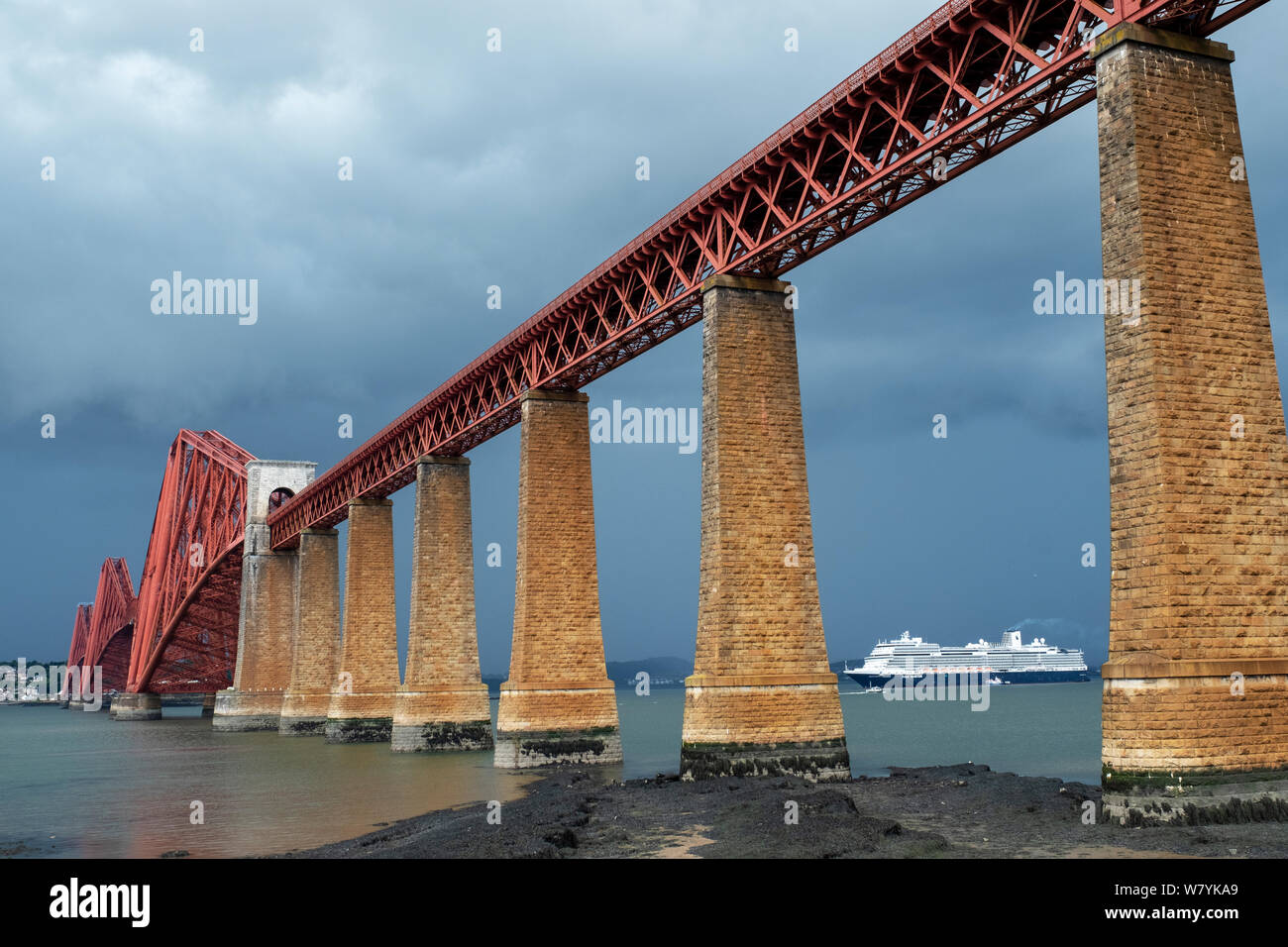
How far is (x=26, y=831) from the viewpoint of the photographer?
90.0ft

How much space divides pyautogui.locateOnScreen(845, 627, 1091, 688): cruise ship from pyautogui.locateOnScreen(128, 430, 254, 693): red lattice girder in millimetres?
84790

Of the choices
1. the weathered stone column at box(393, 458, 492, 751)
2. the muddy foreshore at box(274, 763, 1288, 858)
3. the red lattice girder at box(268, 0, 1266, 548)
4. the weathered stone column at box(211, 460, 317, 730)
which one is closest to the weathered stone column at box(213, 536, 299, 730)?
the weathered stone column at box(211, 460, 317, 730)

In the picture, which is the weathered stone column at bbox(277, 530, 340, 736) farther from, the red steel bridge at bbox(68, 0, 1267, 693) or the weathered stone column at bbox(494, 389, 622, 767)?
the weathered stone column at bbox(494, 389, 622, 767)

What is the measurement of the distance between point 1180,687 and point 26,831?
2568 centimetres

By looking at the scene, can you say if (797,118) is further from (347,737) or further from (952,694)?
(952,694)

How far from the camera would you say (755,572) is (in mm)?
26047

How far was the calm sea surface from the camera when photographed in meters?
25.5

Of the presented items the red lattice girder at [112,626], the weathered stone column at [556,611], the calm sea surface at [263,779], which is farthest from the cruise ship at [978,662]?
the weathered stone column at [556,611]

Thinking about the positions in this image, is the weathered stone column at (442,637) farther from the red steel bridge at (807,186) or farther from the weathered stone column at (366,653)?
the weathered stone column at (366,653)

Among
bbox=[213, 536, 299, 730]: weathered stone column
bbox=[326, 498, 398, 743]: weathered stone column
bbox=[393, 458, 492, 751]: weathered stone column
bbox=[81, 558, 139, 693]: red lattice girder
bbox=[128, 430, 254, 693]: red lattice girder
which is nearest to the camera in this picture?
bbox=[393, 458, 492, 751]: weathered stone column

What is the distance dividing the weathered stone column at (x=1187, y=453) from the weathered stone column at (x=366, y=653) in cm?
4340

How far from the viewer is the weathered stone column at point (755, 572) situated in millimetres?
25406

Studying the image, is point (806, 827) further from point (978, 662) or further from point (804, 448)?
point (978, 662)

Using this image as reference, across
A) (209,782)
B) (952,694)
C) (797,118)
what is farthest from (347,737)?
(952,694)
